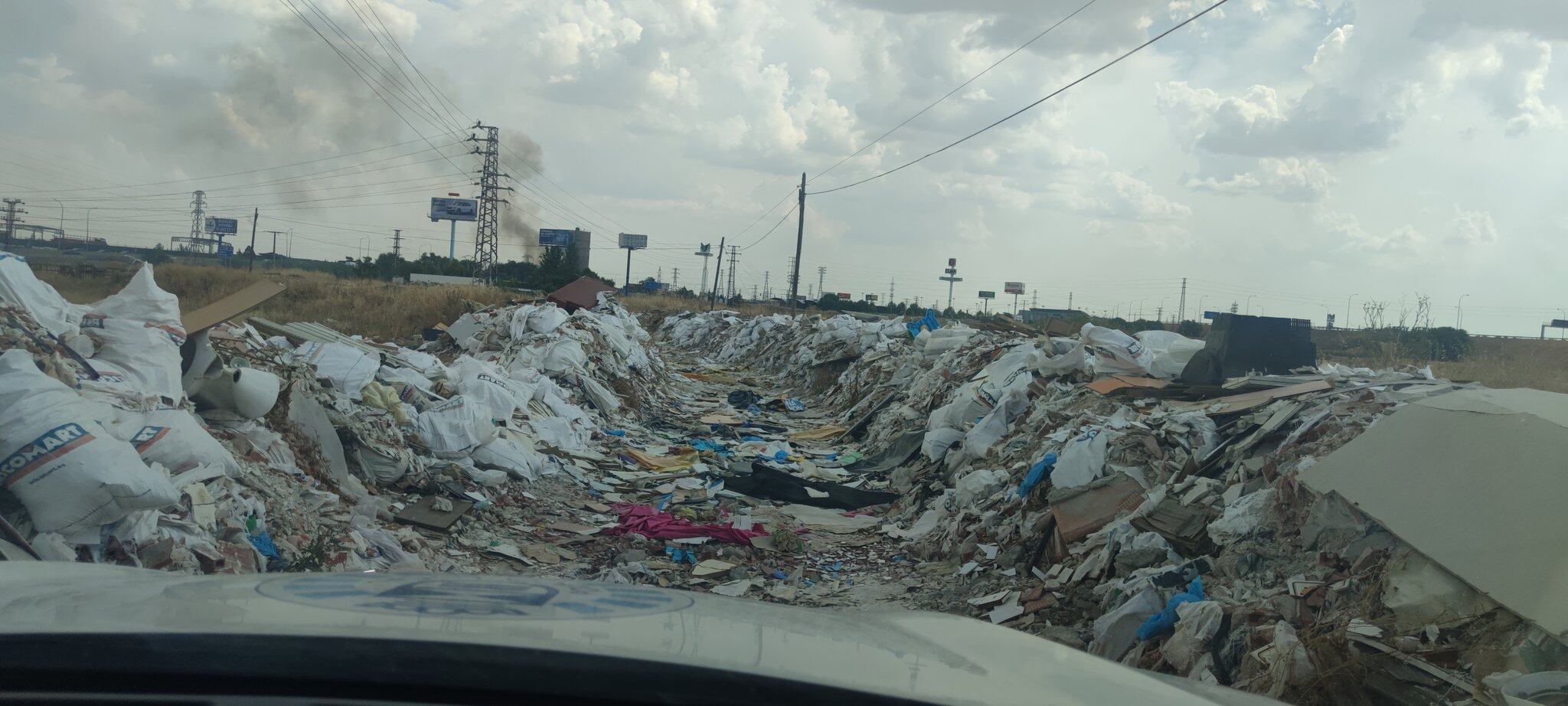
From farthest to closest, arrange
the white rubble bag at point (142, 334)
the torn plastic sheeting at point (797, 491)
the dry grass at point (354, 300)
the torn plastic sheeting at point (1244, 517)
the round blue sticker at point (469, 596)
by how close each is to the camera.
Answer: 1. the dry grass at point (354, 300)
2. the torn plastic sheeting at point (797, 491)
3. the white rubble bag at point (142, 334)
4. the torn plastic sheeting at point (1244, 517)
5. the round blue sticker at point (469, 596)

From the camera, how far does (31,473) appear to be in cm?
376

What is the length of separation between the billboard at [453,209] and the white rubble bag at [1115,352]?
80.4 metres

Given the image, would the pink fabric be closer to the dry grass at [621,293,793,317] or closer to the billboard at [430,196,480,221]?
the dry grass at [621,293,793,317]

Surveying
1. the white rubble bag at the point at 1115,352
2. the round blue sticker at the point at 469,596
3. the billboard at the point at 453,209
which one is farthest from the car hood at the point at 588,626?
the billboard at the point at 453,209

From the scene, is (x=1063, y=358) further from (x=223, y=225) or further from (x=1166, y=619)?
(x=223, y=225)

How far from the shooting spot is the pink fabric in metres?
7.00

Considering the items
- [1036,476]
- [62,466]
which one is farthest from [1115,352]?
[62,466]

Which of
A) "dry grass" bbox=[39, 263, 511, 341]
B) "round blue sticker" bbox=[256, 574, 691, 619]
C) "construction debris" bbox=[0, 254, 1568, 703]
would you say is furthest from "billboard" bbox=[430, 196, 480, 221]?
"round blue sticker" bbox=[256, 574, 691, 619]

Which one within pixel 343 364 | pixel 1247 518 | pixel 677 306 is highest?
pixel 677 306

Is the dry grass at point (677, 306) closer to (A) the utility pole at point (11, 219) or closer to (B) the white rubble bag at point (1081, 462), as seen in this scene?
(A) the utility pole at point (11, 219)

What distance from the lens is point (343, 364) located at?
26.8 ft

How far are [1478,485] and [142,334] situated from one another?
291 inches

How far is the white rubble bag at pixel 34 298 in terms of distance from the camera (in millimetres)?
5215

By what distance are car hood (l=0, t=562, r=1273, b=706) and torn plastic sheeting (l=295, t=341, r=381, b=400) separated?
625 cm
